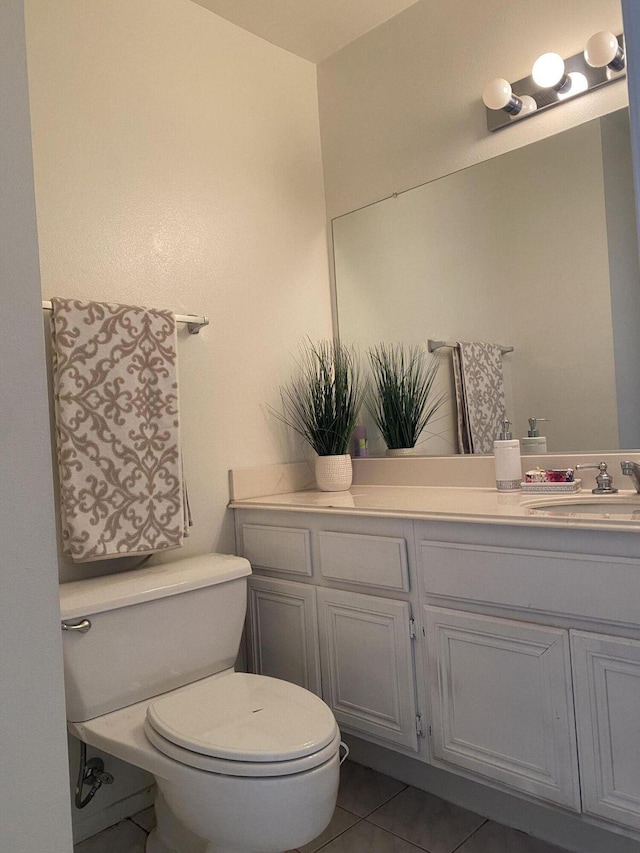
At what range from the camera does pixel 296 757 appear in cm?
125

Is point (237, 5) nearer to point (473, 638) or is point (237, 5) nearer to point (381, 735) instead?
point (473, 638)

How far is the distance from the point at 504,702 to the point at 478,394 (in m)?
0.94

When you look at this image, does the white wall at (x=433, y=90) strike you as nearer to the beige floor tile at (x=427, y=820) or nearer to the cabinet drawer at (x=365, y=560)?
the cabinet drawer at (x=365, y=560)

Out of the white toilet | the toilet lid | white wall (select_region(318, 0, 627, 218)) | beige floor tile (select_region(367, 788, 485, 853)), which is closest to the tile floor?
beige floor tile (select_region(367, 788, 485, 853))

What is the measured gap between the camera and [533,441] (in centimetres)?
194


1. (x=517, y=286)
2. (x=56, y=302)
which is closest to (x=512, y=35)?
(x=517, y=286)

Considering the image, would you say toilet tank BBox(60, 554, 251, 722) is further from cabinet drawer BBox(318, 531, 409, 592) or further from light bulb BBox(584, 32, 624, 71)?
light bulb BBox(584, 32, 624, 71)

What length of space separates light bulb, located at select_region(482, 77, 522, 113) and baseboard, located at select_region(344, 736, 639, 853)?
5.88ft

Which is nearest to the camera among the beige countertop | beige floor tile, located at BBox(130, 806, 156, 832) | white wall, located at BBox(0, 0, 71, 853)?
white wall, located at BBox(0, 0, 71, 853)

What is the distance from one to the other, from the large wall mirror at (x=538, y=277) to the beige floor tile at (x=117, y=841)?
4.49ft

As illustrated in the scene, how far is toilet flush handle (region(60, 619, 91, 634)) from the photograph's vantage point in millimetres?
1461

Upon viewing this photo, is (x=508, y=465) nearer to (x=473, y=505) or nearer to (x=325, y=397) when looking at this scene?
(x=473, y=505)

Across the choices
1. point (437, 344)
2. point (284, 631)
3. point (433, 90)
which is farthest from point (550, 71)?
point (284, 631)

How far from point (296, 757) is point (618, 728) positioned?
2.05 ft
